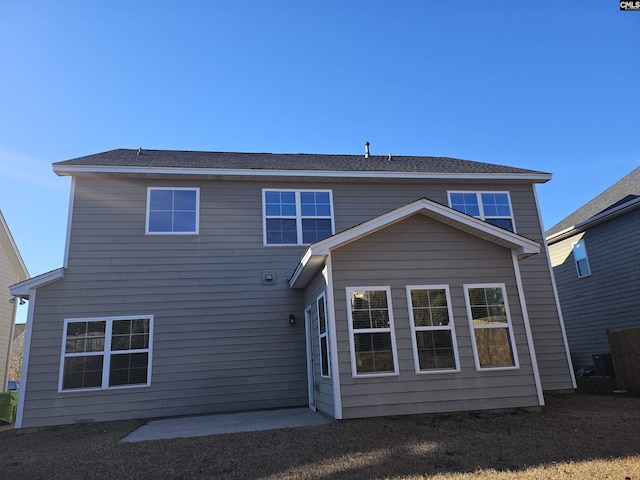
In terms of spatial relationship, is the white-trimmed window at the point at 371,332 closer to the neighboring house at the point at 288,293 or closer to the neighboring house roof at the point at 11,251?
the neighboring house at the point at 288,293

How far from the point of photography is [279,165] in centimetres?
1048

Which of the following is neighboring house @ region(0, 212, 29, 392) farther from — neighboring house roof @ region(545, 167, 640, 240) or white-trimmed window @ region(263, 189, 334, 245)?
neighboring house roof @ region(545, 167, 640, 240)

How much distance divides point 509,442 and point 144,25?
10792 millimetres

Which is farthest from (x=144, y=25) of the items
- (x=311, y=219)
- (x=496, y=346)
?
(x=496, y=346)

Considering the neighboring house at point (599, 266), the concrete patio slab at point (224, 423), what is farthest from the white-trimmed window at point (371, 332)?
the neighboring house at point (599, 266)

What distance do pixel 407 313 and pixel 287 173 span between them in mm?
4573

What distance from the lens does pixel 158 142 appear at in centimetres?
1211

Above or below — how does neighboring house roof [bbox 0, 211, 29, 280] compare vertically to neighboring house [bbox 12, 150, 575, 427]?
above

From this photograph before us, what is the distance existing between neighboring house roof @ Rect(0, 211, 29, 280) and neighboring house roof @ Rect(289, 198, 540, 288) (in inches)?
425

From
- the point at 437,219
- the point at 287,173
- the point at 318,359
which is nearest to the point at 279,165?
the point at 287,173

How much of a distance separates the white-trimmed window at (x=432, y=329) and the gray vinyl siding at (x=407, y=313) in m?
0.10

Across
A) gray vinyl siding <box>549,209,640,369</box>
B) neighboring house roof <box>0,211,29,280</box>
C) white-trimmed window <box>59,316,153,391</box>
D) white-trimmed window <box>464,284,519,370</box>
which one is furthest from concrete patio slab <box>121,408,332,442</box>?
gray vinyl siding <box>549,209,640,369</box>

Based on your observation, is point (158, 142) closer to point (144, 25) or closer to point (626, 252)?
point (144, 25)

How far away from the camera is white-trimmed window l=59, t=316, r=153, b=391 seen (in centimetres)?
841
